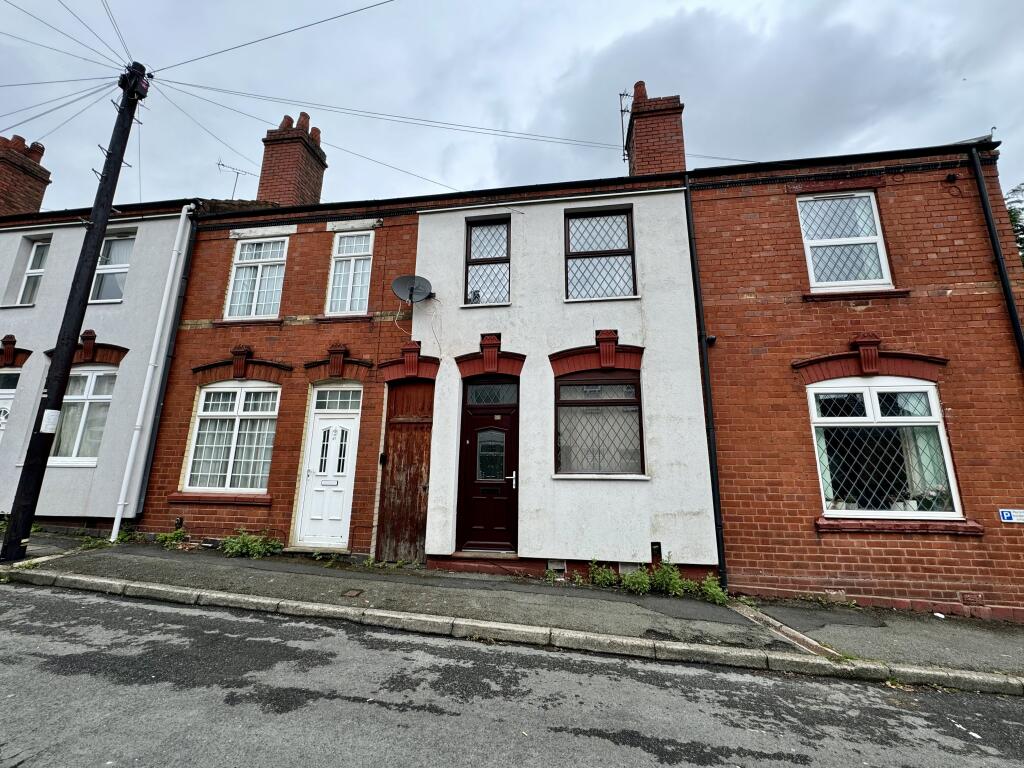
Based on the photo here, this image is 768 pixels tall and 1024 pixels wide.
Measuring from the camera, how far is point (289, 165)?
10.2 metres

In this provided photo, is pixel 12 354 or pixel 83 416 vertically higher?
pixel 12 354

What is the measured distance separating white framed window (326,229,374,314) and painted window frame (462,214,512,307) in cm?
189

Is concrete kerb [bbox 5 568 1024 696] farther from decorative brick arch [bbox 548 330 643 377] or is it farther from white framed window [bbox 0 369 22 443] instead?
white framed window [bbox 0 369 22 443]

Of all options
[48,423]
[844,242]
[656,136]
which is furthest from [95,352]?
[844,242]

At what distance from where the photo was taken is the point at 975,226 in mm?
6770

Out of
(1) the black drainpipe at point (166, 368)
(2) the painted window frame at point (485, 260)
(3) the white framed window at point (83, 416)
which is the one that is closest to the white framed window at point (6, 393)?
(3) the white framed window at point (83, 416)

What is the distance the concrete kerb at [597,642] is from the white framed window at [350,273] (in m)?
5.06

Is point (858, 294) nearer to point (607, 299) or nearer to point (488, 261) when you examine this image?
point (607, 299)

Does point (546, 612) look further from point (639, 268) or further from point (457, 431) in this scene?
point (639, 268)

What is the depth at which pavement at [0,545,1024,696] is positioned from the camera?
4.35 m

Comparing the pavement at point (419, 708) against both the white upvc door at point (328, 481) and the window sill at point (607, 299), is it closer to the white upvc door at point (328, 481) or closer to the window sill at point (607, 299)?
the white upvc door at point (328, 481)

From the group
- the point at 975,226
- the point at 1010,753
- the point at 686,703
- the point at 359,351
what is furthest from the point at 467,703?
the point at 975,226

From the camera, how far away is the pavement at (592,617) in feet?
14.3

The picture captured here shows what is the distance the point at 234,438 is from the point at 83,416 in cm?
324
